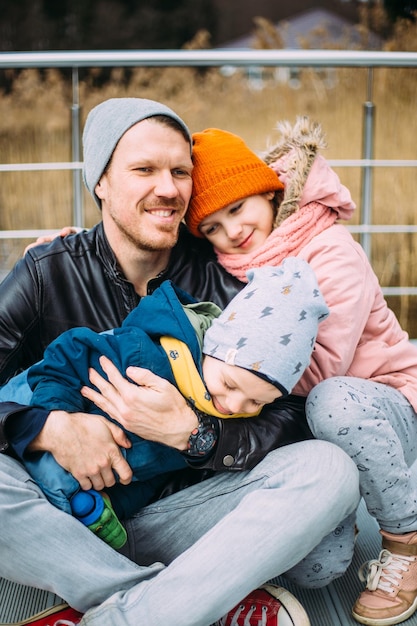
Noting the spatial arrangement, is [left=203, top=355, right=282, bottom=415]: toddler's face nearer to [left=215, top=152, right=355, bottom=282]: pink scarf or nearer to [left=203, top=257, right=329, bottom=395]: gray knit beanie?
[left=203, top=257, right=329, bottom=395]: gray knit beanie

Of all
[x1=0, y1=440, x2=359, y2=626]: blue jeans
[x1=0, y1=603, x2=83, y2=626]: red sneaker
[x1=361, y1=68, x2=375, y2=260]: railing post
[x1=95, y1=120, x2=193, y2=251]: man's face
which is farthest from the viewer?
[x1=361, y1=68, x2=375, y2=260]: railing post

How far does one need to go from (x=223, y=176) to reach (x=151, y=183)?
0.55 feet

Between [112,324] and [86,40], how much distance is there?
6161 millimetres

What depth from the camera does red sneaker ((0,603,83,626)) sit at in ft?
4.17

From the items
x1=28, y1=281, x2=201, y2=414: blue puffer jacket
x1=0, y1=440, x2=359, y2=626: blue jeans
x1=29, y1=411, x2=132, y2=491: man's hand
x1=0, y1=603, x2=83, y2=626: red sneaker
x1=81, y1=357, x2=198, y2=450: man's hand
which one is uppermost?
x1=28, y1=281, x2=201, y2=414: blue puffer jacket

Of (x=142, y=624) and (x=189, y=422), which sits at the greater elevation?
(x=189, y=422)

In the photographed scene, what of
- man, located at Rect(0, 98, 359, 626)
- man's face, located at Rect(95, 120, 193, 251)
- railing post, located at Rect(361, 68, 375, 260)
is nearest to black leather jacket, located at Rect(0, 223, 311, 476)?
man, located at Rect(0, 98, 359, 626)

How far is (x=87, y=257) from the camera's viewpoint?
1.65 meters

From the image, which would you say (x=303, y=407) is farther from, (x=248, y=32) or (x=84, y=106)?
(x=248, y=32)

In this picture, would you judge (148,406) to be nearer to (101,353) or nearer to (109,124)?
(101,353)

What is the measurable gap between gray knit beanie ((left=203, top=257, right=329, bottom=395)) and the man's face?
339mm

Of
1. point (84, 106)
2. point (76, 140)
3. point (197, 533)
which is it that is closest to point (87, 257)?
point (197, 533)

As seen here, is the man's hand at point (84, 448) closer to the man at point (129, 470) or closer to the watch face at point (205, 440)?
the man at point (129, 470)

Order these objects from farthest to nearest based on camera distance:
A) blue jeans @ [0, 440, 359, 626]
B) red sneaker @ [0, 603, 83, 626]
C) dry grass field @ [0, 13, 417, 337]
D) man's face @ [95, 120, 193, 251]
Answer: dry grass field @ [0, 13, 417, 337], man's face @ [95, 120, 193, 251], red sneaker @ [0, 603, 83, 626], blue jeans @ [0, 440, 359, 626]
